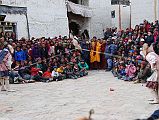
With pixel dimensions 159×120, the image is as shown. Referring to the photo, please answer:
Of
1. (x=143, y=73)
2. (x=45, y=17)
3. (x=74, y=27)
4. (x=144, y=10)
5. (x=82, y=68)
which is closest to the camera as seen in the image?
(x=143, y=73)

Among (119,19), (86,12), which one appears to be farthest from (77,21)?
(119,19)

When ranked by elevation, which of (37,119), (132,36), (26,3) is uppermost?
(26,3)

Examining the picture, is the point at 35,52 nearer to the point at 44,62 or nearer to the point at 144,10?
the point at 44,62

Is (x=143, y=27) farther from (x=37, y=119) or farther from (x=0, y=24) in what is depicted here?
(x=37, y=119)

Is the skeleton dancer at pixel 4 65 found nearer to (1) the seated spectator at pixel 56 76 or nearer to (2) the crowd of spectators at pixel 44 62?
(2) the crowd of spectators at pixel 44 62

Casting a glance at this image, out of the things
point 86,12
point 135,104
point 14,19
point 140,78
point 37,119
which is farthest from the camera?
point 86,12

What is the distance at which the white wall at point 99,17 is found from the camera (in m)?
27.1

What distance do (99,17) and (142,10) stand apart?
492 cm

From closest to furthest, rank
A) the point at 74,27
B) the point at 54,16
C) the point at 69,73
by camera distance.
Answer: the point at 69,73 < the point at 54,16 < the point at 74,27

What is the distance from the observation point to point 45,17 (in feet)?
69.1

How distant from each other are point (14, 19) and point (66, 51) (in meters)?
3.36

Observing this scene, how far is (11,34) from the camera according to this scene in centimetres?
1795

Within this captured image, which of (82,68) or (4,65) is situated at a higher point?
(4,65)

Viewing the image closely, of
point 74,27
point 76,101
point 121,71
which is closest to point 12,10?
point 121,71
